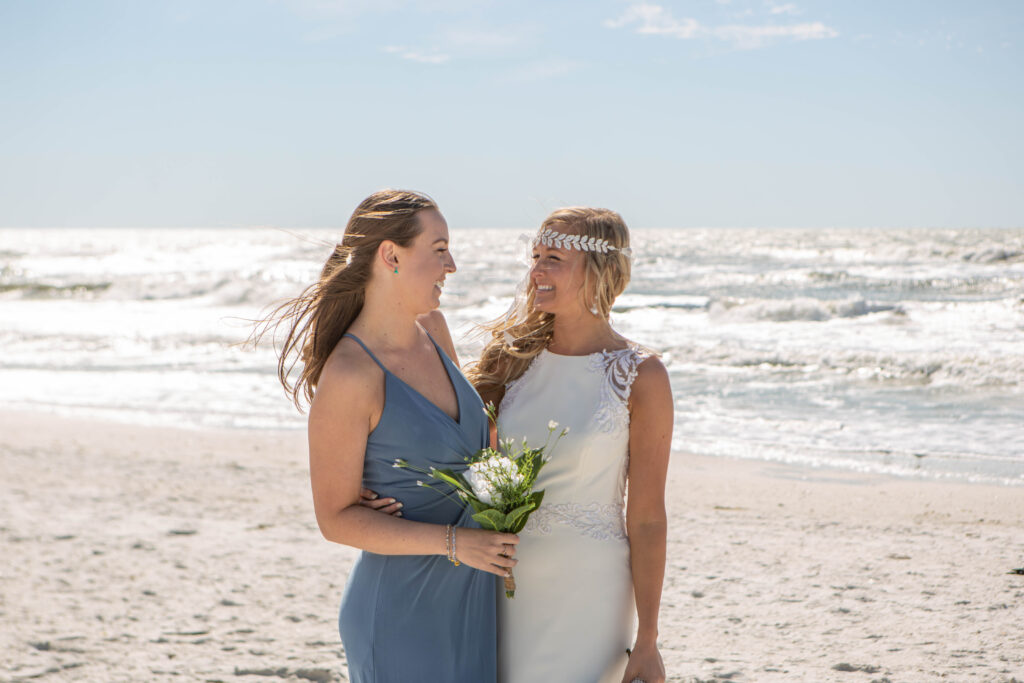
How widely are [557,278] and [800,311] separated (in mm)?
24464

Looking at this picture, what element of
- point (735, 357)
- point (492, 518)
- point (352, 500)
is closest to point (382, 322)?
point (352, 500)

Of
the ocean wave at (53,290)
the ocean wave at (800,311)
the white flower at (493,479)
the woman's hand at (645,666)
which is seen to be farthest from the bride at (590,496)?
the ocean wave at (53,290)

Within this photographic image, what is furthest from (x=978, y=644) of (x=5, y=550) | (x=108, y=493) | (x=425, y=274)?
(x=108, y=493)

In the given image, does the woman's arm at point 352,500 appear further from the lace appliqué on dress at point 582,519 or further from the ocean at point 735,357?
the lace appliqué on dress at point 582,519

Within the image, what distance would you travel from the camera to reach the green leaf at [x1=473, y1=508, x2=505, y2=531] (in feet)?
7.57

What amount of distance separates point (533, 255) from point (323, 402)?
1024 mm

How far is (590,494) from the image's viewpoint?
2.82 m

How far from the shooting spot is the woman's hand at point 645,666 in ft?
8.64

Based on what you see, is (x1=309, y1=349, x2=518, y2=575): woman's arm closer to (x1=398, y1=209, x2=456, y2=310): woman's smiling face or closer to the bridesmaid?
the bridesmaid

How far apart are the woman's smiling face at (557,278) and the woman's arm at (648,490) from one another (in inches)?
14.5

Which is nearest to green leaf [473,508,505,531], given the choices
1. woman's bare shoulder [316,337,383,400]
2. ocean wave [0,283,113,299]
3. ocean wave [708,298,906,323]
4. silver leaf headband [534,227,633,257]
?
woman's bare shoulder [316,337,383,400]

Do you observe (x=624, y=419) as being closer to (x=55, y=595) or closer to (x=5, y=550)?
(x=55, y=595)

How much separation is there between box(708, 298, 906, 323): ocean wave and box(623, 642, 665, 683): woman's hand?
23.9 meters

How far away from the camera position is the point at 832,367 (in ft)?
55.6
